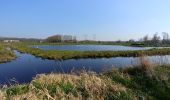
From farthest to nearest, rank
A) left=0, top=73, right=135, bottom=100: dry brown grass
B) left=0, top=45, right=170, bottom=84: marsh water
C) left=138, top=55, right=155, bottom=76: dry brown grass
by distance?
1. left=0, top=45, right=170, bottom=84: marsh water
2. left=138, top=55, right=155, bottom=76: dry brown grass
3. left=0, top=73, right=135, bottom=100: dry brown grass

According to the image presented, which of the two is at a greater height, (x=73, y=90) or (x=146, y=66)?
(x=146, y=66)

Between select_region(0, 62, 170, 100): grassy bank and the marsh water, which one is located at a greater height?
select_region(0, 62, 170, 100): grassy bank

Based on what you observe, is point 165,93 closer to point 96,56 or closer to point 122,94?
point 122,94

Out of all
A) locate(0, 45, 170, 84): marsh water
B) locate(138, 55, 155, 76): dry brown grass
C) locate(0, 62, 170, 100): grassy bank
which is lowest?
locate(0, 45, 170, 84): marsh water

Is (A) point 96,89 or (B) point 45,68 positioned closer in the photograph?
(A) point 96,89

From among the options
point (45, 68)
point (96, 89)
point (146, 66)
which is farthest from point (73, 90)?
point (45, 68)

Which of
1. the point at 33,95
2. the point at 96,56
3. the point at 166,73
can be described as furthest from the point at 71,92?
the point at 96,56

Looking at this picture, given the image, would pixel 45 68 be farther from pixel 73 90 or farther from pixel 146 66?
pixel 73 90

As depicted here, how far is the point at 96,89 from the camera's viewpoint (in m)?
6.84

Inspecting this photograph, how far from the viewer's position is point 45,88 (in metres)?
6.65

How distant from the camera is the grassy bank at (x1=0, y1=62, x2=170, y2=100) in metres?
6.28

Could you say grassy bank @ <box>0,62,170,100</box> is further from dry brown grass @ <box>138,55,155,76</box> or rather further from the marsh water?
the marsh water

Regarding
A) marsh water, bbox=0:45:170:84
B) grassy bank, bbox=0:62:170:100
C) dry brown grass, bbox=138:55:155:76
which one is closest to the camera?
grassy bank, bbox=0:62:170:100

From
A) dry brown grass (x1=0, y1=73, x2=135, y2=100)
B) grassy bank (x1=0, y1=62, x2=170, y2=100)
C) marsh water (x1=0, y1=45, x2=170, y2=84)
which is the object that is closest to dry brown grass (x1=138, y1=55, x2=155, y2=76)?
grassy bank (x1=0, y1=62, x2=170, y2=100)
